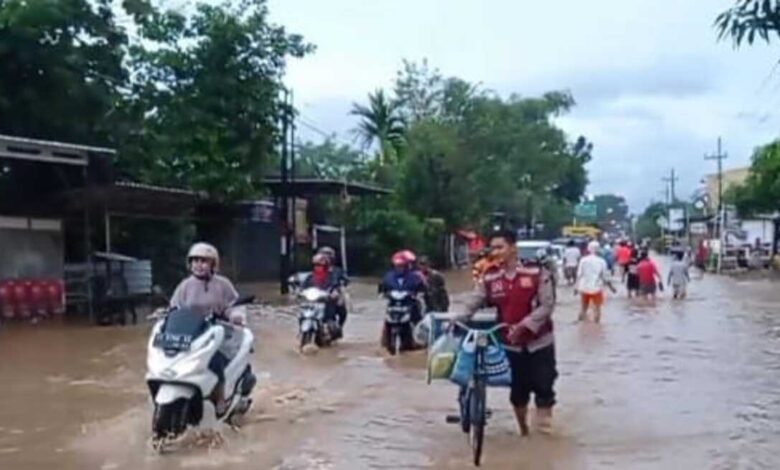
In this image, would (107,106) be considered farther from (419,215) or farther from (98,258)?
(419,215)

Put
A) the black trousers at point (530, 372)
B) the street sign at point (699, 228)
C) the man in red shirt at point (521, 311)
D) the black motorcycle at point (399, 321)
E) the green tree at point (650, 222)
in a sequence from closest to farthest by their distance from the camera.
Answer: the man in red shirt at point (521, 311), the black trousers at point (530, 372), the black motorcycle at point (399, 321), the street sign at point (699, 228), the green tree at point (650, 222)

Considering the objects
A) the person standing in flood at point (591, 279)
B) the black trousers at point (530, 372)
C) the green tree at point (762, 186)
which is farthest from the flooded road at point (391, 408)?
the green tree at point (762, 186)

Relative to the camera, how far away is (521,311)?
32.6 ft

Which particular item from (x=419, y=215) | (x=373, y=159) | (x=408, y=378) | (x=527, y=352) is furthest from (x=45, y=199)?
(x=373, y=159)

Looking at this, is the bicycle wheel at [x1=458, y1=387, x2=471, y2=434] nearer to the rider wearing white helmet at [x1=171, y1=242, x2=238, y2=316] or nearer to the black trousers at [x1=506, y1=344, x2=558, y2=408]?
the black trousers at [x1=506, y1=344, x2=558, y2=408]

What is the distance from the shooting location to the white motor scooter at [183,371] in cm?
935

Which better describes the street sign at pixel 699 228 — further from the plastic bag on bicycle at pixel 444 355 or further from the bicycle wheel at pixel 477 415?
the bicycle wheel at pixel 477 415

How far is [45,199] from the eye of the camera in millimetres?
25891

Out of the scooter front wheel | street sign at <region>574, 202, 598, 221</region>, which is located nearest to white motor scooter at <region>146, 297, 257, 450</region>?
the scooter front wheel

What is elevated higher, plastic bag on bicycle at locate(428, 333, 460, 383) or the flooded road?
plastic bag on bicycle at locate(428, 333, 460, 383)

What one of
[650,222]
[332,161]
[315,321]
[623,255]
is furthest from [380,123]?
[650,222]

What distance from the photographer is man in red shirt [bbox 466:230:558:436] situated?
9.88 meters

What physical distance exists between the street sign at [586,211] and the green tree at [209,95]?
80.7 metres

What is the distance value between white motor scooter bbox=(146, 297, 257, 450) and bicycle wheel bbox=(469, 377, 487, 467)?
189 centimetres
